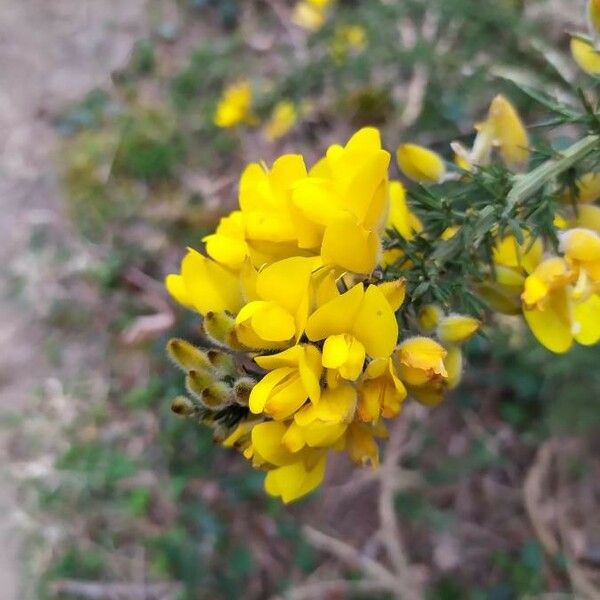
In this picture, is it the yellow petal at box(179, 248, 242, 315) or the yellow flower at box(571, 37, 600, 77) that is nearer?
the yellow petal at box(179, 248, 242, 315)

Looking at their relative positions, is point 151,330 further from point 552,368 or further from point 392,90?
point 552,368

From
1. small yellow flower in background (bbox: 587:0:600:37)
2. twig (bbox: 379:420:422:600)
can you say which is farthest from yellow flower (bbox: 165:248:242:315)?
twig (bbox: 379:420:422:600)

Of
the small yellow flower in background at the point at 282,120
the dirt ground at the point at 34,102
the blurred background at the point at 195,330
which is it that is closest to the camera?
the blurred background at the point at 195,330

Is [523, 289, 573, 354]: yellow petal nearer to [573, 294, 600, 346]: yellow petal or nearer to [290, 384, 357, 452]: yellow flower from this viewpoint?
[573, 294, 600, 346]: yellow petal

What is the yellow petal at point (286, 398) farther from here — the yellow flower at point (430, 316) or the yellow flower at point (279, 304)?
the yellow flower at point (430, 316)

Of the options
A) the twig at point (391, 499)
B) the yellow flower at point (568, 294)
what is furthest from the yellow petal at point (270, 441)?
the twig at point (391, 499)

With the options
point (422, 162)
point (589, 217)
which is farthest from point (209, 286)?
point (589, 217)

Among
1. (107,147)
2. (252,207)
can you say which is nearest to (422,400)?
(252,207)
